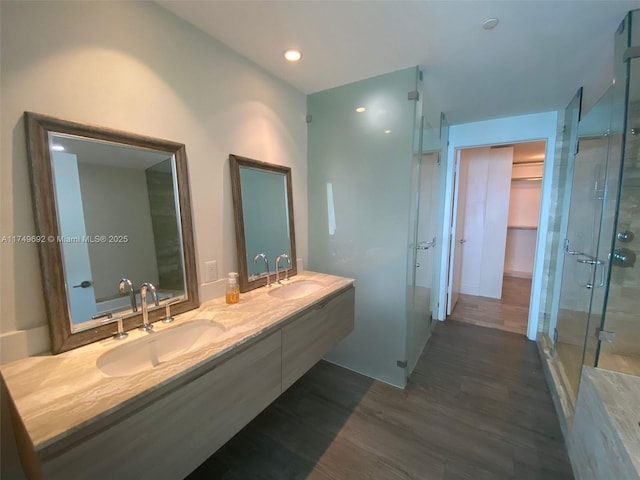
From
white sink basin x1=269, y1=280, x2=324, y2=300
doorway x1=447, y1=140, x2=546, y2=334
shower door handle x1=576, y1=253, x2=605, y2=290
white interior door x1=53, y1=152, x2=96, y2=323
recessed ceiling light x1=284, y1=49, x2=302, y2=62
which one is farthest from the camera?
doorway x1=447, y1=140, x2=546, y2=334

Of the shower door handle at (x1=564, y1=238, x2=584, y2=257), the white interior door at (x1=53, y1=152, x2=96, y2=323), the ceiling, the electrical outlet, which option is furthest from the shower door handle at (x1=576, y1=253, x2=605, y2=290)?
the white interior door at (x1=53, y1=152, x2=96, y2=323)

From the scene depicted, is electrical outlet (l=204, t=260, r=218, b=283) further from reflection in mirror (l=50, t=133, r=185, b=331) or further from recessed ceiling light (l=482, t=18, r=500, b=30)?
recessed ceiling light (l=482, t=18, r=500, b=30)

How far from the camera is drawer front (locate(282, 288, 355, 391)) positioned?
4.74ft

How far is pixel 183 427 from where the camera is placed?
3.11 feet

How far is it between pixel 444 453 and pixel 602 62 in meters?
2.72

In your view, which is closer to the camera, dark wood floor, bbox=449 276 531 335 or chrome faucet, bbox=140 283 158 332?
chrome faucet, bbox=140 283 158 332

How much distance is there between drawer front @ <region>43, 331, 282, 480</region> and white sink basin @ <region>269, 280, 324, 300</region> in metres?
0.62

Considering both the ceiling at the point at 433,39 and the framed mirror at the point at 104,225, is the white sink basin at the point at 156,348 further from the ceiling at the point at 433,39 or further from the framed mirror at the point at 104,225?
the ceiling at the point at 433,39

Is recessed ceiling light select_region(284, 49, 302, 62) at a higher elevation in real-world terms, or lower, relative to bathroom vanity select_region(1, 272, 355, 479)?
higher

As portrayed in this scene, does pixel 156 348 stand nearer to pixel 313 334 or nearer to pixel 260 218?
pixel 313 334

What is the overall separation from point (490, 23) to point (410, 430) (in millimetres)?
2461

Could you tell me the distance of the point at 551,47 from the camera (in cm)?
162

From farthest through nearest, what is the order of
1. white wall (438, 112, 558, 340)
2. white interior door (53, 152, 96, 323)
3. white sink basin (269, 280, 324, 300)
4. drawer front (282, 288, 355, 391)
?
white wall (438, 112, 558, 340) < white sink basin (269, 280, 324, 300) < drawer front (282, 288, 355, 391) < white interior door (53, 152, 96, 323)

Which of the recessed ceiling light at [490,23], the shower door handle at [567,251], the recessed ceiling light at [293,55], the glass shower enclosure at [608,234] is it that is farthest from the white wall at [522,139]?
Result: the recessed ceiling light at [293,55]
